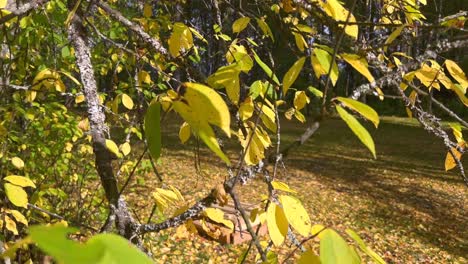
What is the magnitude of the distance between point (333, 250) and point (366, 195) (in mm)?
9576

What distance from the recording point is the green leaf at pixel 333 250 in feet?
1.51

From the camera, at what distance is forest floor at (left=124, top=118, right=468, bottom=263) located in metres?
6.51

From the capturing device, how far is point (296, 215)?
88 cm

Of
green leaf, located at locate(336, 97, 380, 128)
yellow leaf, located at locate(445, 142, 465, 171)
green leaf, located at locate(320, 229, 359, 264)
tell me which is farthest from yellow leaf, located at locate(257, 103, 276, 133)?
green leaf, located at locate(320, 229, 359, 264)

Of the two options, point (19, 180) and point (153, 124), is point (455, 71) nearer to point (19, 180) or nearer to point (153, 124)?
point (153, 124)

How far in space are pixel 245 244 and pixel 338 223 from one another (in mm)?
2071

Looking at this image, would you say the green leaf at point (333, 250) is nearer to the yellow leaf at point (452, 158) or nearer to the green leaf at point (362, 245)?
the green leaf at point (362, 245)

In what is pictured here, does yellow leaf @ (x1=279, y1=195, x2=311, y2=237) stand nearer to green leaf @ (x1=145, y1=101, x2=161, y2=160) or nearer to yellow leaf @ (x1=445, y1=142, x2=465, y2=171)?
green leaf @ (x1=145, y1=101, x2=161, y2=160)

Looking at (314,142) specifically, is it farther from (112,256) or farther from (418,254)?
(112,256)

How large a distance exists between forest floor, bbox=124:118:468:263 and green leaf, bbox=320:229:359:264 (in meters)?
3.41

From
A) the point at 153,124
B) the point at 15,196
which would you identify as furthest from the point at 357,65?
the point at 15,196

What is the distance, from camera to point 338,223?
7844 millimetres

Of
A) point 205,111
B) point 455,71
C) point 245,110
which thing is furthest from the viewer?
point 245,110

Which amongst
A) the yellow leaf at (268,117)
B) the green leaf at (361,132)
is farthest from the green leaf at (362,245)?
the yellow leaf at (268,117)
